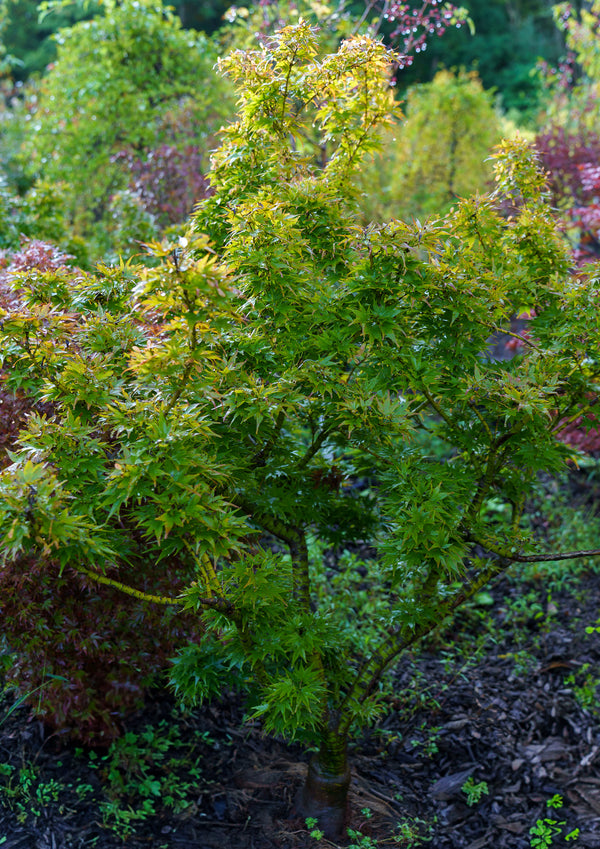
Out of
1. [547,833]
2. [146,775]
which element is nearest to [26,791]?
[146,775]

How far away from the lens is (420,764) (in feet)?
11.6

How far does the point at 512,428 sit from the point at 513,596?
2.76 m

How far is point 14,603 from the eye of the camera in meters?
2.80

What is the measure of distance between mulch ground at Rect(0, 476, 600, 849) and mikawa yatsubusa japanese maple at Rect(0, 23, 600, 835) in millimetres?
382

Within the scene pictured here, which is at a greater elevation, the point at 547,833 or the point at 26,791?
the point at 547,833

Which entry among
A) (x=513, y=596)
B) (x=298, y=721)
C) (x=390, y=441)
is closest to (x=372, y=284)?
(x=390, y=441)

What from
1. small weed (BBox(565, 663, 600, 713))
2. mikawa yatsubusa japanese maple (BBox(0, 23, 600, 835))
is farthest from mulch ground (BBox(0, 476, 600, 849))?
mikawa yatsubusa japanese maple (BBox(0, 23, 600, 835))

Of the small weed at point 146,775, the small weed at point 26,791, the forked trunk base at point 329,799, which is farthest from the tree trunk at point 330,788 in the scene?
the small weed at point 26,791

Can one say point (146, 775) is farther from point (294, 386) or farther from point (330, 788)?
point (294, 386)

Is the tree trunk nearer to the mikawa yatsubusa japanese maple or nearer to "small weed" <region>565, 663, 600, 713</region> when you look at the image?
the mikawa yatsubusa japanese maple

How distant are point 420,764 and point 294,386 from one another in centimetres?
219

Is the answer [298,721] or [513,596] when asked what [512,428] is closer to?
[298,721]

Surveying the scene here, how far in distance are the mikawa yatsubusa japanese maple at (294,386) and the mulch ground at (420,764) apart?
382 mm

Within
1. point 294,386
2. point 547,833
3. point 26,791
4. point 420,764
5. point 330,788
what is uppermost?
point 294,386
